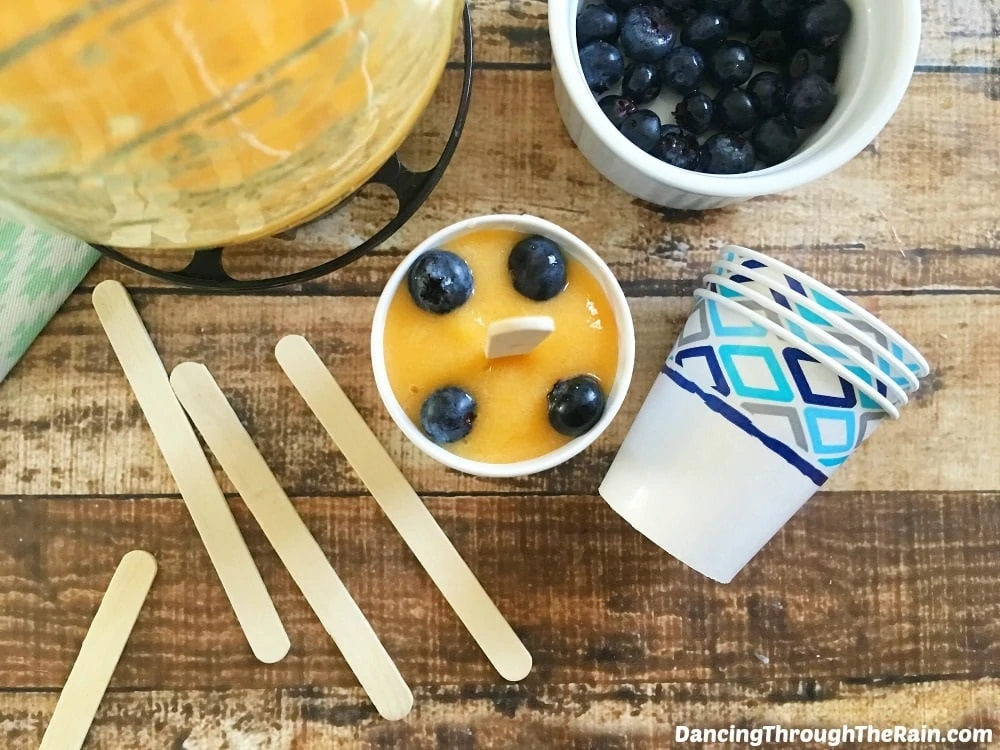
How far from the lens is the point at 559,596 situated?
25.8 inches

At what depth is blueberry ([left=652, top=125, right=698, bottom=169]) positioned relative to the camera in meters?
0.58

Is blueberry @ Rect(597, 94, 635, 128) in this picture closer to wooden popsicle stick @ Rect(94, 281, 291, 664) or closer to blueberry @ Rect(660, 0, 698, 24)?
blueberry @ Rect(660, 0, 698, 24)

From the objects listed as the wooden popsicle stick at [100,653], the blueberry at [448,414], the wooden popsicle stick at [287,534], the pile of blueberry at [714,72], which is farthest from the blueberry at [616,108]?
the wooden popsicle stick at [100,653]

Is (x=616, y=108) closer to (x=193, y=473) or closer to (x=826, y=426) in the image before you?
(x=826, y=426)

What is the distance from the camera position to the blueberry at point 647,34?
0.58m

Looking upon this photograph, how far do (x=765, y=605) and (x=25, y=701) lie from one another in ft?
1.77

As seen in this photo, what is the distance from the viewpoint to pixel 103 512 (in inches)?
25.4

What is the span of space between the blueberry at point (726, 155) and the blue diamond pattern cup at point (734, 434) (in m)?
0.09

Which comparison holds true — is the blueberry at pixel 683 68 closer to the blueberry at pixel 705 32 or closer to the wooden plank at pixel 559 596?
the blueberry at pixel 705 32

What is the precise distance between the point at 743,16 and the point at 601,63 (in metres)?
0.10

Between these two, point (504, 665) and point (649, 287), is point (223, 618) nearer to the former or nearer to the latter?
point (504, 665)

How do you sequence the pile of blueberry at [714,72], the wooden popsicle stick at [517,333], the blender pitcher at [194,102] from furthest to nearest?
the pile of blueberry at [714,72] < the wooden popsicle stick at [517,333] < the blender pitcher at [194,102]

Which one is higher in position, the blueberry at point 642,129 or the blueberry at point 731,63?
the blueberry at point 731,63

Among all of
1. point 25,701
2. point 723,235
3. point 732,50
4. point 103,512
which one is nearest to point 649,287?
point 723,235
